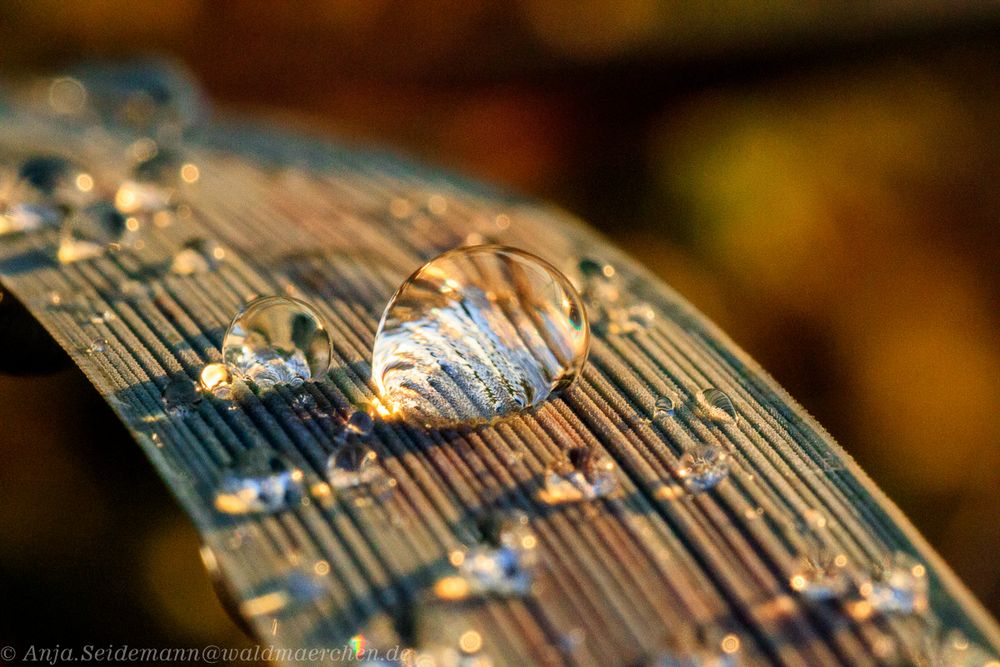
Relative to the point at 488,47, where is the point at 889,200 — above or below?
above

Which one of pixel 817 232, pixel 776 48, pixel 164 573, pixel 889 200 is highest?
pixel 776 48

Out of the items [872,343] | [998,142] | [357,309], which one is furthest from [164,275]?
[998,142]

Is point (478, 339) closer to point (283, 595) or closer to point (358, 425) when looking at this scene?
point (358, 425)

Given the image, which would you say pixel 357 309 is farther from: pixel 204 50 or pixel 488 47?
pixel 204 50

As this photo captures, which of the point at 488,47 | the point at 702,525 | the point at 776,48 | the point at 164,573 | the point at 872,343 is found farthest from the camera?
the point at 488,47

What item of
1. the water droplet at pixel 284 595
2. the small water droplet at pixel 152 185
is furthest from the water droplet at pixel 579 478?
the small water droplet at pixel 152 185

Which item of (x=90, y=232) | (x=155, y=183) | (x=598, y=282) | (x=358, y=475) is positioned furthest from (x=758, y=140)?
(x=358, y=475)
